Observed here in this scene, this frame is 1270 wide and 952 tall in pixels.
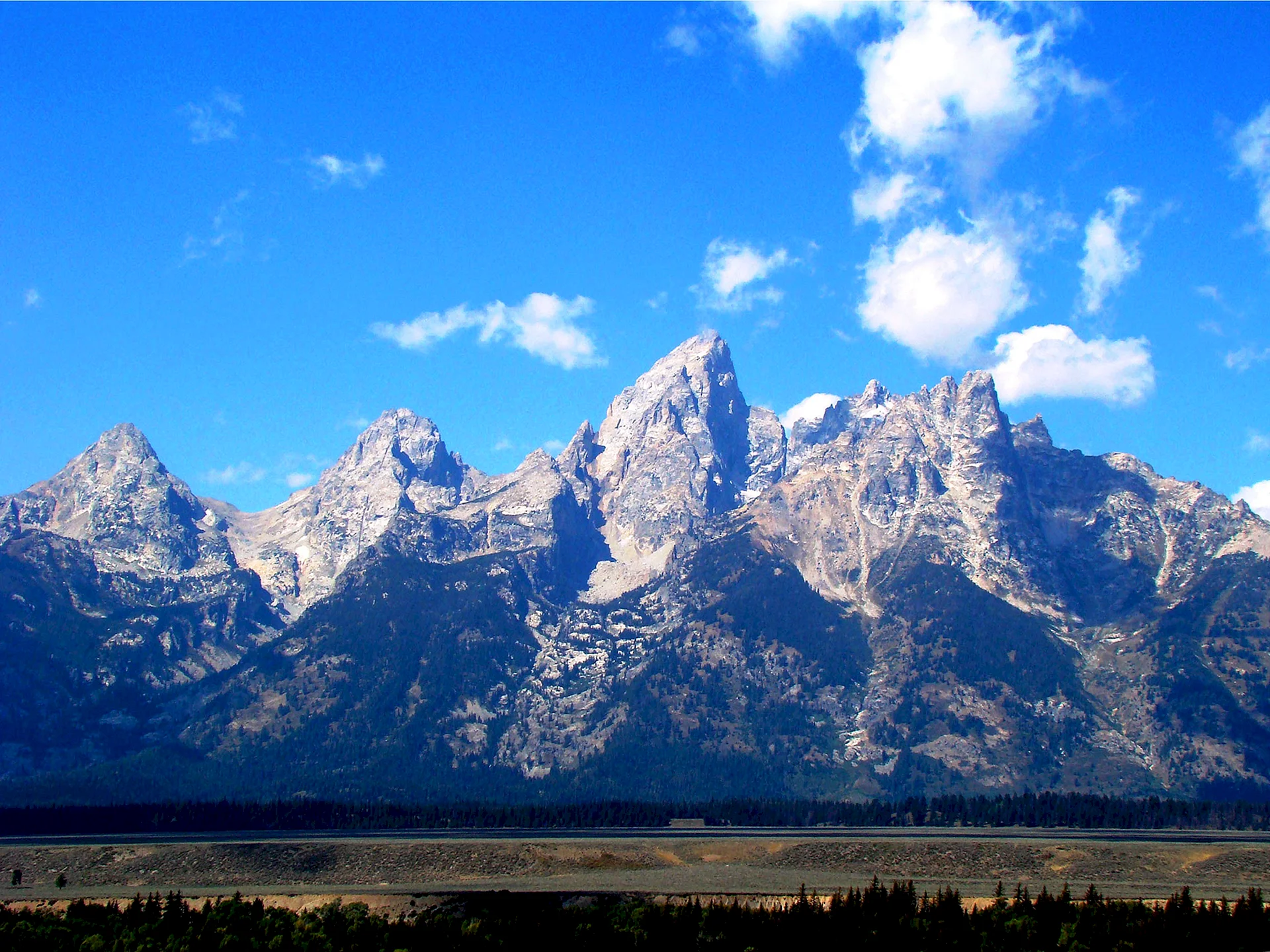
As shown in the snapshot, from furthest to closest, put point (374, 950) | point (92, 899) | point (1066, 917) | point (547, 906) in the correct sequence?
point (92, 899) < point (547, 906) < point (1066, 917) < point (374, 950)

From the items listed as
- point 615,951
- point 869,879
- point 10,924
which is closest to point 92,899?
point 10,924

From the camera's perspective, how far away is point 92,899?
7367 inches

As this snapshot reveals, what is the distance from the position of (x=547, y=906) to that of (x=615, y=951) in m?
26.2

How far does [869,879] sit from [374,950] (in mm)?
82177

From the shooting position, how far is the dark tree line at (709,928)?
477 feet

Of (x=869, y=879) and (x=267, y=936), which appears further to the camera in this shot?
(x=869, y=879)

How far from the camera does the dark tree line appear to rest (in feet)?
Result: 477

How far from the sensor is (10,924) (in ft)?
520

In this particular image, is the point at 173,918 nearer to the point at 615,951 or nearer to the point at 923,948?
the point at 615,951

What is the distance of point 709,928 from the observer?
5935 inches

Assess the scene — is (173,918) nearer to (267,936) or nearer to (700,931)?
(267,936)

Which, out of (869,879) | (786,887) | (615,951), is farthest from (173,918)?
(869,879)

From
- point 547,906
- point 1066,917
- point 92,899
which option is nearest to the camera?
point 1066,917

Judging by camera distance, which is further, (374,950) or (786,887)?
(786,887)
